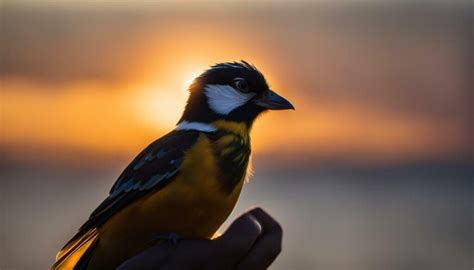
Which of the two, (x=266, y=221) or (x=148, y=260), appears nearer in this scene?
(x=148, y=260)

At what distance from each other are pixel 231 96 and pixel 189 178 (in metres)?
0.72

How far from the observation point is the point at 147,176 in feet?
11.2

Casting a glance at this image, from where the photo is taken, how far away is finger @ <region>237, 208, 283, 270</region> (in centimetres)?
230

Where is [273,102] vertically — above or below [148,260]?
above

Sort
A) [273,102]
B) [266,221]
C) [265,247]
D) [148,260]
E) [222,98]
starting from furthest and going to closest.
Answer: [273,102] < [222,98] < [266,221] < [265,247] < [148,260]

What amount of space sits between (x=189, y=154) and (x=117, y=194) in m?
0.51

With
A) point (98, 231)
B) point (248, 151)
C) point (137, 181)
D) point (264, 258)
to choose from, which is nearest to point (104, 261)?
point (98, 231)

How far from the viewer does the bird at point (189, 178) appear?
312cm

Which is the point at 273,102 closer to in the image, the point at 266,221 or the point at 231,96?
the point at 231,96

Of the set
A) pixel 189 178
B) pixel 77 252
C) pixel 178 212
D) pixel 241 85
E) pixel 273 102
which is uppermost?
pixel 241 85

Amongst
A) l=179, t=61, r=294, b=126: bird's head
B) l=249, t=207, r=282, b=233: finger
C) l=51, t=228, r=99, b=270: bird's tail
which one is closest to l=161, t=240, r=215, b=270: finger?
l=249, t=207, r=282, b=233: finger

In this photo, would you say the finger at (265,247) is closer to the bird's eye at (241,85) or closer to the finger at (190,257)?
the finger at (190,257)

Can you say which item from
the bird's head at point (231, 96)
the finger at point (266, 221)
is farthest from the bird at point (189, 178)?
the finger at point (266, 221)

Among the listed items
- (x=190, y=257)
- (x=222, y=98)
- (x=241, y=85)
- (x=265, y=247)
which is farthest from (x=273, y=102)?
(x=190, y=257)
